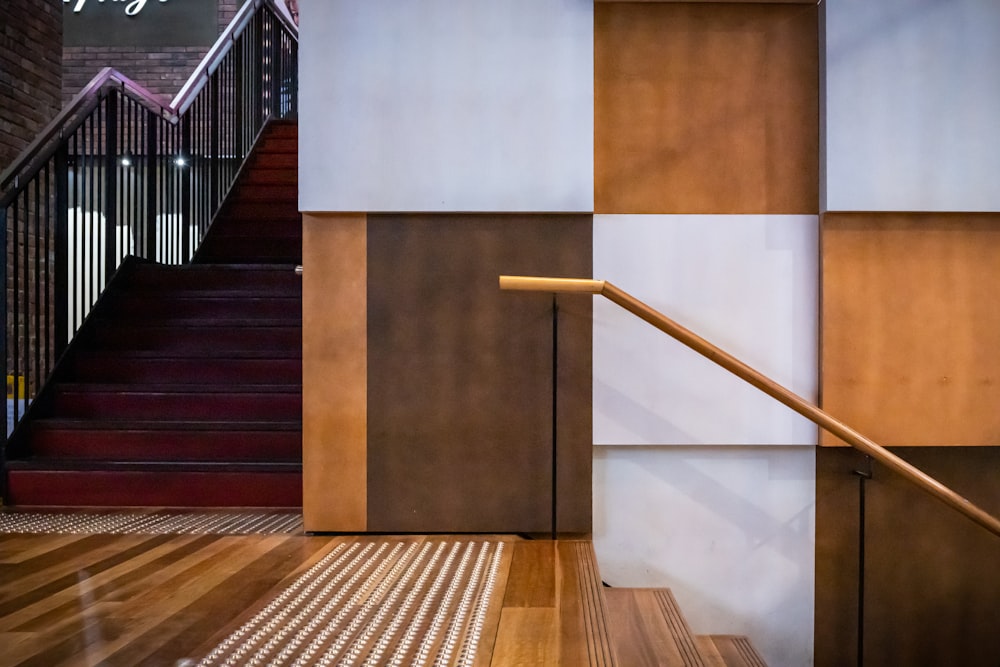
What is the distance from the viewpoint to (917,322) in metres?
2.41

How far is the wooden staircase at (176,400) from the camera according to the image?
9.45 feet

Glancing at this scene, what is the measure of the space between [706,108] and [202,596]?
6.99ft

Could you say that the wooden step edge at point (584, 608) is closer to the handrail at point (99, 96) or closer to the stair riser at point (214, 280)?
the stair riser at point (214, 280)

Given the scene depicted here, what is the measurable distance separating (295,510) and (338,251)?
3.57 feet

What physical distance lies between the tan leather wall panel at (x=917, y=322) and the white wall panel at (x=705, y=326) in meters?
0.12

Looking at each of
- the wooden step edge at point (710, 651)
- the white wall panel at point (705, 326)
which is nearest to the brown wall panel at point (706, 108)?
the white wall panel at point (705, 326)

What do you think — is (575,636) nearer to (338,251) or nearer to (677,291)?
(677,291)

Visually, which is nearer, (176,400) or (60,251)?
(176,400)

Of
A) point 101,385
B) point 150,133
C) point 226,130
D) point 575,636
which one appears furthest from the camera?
point 226,130

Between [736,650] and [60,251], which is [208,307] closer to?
[60,251]

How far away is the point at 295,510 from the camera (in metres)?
2.84

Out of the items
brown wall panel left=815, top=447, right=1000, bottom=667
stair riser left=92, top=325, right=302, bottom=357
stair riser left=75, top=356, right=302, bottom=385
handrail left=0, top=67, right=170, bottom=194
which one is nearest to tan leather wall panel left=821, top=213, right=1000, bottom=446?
brown wall panel left=815, top=447, right=1000, bottom=667

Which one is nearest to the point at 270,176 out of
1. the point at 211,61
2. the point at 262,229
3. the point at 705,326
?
the point at 262,229

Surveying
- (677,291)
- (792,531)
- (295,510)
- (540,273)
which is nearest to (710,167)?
(677,291)
